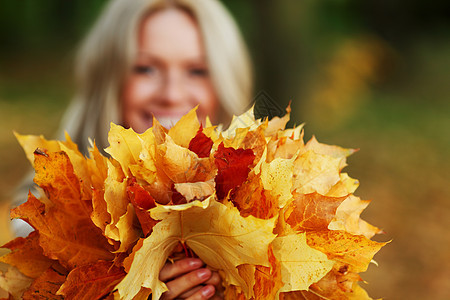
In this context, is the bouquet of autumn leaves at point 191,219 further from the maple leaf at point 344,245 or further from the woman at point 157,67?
the woman at point 157,67

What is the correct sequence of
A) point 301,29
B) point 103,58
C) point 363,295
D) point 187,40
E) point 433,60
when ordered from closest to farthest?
point 363,295 < point 187,40 < point 103,58 < point 301,29 < point 433,60

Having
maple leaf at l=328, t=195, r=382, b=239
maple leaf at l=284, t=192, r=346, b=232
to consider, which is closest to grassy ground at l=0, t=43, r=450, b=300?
maple leaf at l=328, t=195, r=382, b=239

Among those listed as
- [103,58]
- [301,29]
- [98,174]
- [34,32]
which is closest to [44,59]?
[34,32]

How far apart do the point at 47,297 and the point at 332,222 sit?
20.2 inches

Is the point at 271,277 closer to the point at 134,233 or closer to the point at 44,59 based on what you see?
the point at 134,233

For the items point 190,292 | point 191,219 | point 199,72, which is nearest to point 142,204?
point 191,219

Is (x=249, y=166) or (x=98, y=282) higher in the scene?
(x=249, y=166)

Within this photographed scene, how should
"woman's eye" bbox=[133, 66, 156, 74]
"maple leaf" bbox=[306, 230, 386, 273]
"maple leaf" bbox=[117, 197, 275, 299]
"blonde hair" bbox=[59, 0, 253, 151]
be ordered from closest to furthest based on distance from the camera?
1. "maple leaf" bbox=[117, 197, 275, 299]
2. "maple leaf" bbox=[306, 230, 386, 273]
3. "woman's eye" bbox=[133, 66, 156, 74]
4. "blonde hair" bbox=[59, 0, 253, 151]

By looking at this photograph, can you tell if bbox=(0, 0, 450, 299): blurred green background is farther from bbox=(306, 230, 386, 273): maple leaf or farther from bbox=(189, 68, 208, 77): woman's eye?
bbox=(306, 230, 386, 273): maple leaf

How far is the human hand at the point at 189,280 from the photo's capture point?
0.82 meters

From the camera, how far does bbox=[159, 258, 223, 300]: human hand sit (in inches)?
32.1

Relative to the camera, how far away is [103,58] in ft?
7.78

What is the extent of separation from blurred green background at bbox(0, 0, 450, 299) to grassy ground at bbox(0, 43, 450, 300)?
1 centimetres

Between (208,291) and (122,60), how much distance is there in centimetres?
149
